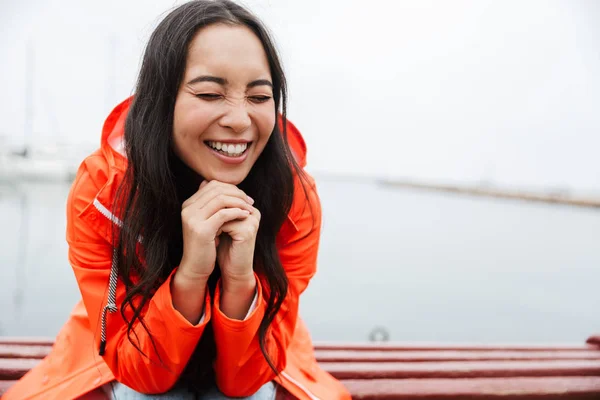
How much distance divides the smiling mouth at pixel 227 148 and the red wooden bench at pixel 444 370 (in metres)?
1.12

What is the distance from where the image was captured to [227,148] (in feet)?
4.26

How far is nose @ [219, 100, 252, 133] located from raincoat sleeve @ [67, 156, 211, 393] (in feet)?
1.35

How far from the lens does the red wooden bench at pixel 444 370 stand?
1.82 m

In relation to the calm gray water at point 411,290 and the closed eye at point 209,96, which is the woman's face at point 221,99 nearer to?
the closed eye at point 209,96

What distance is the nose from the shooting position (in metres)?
1.25

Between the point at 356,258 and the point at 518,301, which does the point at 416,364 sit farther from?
the point at 356,258

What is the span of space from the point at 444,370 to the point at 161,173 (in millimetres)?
1507

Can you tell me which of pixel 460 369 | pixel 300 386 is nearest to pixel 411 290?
pixel 460 369

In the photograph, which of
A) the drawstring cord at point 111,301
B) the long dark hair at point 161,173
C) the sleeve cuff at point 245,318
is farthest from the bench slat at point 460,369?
the drawstring cord at point 111,301

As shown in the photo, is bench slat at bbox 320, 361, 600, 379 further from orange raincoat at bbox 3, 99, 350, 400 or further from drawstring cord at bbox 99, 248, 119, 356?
drawstring cord at bbox 99, 248, 119, 356

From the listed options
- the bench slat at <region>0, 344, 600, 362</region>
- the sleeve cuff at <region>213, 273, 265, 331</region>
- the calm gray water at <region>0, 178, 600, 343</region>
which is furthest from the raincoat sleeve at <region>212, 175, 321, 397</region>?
the calm gray water at <region>0, 178, 600, 343</region>

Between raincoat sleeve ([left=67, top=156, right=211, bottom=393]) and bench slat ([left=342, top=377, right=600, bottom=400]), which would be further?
bench slat ([left=342, top=377, right=600, bottom=400])

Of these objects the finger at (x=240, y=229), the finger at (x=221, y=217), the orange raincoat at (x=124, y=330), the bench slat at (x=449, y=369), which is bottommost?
the bench slat at (x=449, y=369)

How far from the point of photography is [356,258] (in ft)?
34.0
